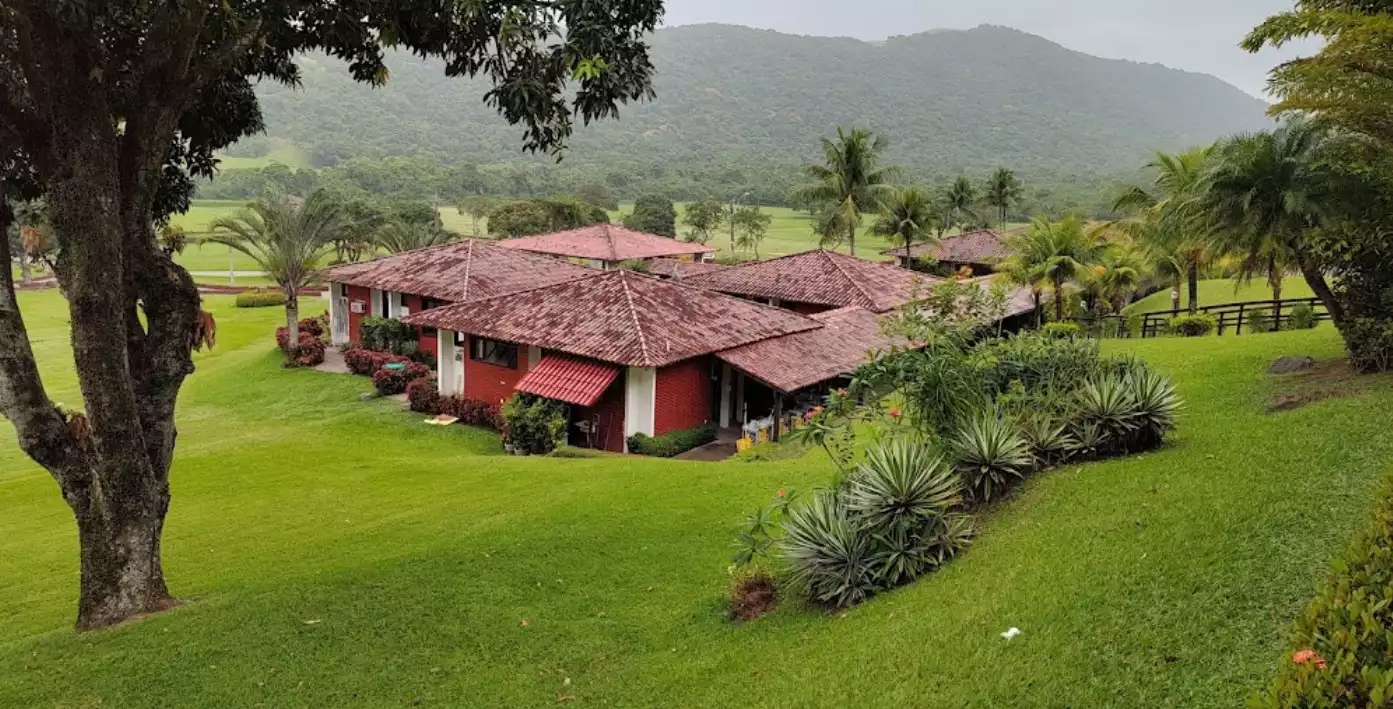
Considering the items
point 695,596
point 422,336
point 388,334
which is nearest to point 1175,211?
point 695,596

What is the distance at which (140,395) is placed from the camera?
9617 millimetres

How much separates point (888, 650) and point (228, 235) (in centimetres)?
3573

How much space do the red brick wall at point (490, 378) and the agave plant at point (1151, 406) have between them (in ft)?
53.5

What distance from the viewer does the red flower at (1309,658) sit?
12.3ft

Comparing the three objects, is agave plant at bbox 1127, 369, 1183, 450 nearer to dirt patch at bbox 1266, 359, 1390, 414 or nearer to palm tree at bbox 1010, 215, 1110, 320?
dirt patch at bbox 1266, 359, 1390, 414

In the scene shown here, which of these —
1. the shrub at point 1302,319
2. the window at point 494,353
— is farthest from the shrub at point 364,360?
the shrub at point 1302,319

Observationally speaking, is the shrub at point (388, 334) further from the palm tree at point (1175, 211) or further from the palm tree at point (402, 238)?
the palm tree at point (1175, 211)

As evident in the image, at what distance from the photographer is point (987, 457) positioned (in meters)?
9.04

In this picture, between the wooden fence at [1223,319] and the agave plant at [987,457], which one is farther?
the wooden fence at [1223,319]

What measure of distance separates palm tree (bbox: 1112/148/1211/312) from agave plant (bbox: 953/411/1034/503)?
7402 millimetres

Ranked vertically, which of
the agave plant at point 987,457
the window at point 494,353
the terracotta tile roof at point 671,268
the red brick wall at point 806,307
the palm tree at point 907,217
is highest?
the palm tree at point 907,217

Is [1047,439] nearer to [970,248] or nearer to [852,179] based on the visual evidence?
[970,248]

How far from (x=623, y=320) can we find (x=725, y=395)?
331cm

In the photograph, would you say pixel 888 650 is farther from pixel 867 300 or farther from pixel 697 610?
pixel 867 300
